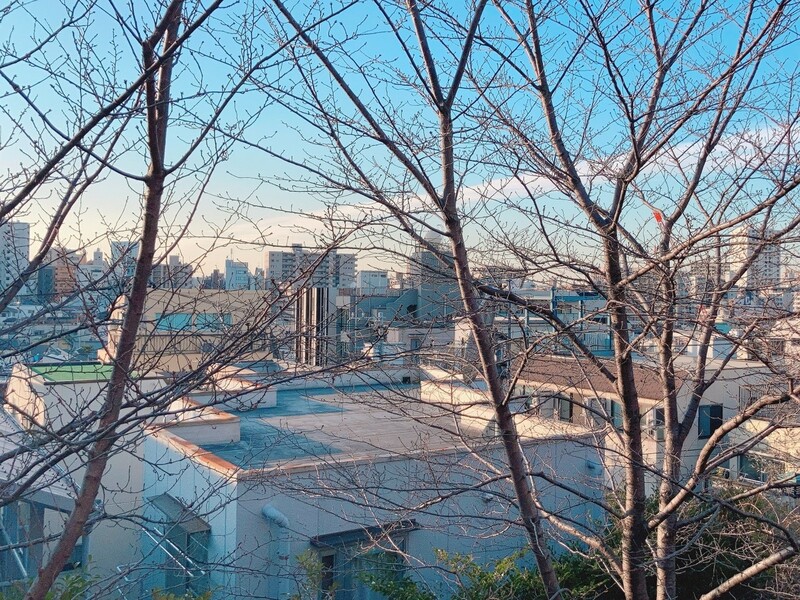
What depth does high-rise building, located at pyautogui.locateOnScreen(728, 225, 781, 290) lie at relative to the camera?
12.9ft

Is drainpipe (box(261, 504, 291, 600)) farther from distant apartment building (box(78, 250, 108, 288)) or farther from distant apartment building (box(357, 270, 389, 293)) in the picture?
distant apartment building (box(78, 250, 108, 288))

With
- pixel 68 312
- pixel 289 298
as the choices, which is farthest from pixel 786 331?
pixel 68 312

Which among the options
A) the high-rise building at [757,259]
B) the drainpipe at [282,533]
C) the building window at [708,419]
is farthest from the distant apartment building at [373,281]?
the building window at [708,419]

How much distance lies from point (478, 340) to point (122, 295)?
6.36ft

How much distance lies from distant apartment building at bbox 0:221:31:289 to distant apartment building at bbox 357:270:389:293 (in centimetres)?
174

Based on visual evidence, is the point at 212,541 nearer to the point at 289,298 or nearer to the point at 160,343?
the point at 160,343

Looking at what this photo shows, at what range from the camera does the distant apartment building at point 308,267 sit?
3.35 metres

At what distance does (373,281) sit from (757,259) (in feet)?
7.37

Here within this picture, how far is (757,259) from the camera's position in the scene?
4191 mm

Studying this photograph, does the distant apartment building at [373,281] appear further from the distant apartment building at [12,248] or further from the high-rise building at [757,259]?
the high-rise building at [757,259]

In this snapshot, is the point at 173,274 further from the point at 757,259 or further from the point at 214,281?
the point at 757,259

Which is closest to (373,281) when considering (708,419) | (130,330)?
(130,330)

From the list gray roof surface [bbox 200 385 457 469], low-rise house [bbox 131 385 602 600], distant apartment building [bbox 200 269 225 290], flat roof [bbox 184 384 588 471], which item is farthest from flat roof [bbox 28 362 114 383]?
gray roof surface [bbox 200 385 457 469]

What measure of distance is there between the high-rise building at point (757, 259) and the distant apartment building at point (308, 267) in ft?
6.82
